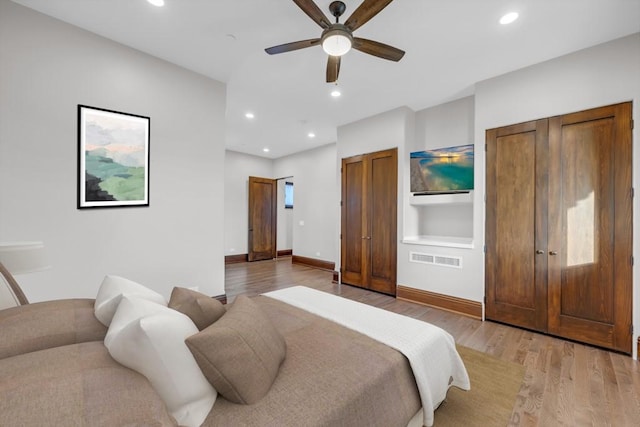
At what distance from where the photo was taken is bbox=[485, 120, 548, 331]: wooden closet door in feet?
9.69

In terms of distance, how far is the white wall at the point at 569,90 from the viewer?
249cm

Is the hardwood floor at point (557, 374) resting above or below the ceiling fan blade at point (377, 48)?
below

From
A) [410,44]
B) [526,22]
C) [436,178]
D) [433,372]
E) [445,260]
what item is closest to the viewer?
[433,372]

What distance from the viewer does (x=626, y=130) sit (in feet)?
8.24

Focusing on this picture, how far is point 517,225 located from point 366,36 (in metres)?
2.69

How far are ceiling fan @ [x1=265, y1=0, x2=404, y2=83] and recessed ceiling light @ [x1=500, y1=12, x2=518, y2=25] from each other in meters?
0.98

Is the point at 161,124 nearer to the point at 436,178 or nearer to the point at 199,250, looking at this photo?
the point at 199,250

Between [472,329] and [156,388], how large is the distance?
3.26 metres

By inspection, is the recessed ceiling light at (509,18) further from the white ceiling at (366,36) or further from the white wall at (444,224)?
the white wall at (444,224)

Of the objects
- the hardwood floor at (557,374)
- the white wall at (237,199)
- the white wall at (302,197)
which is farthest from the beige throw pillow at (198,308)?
the white wall at (237,199)

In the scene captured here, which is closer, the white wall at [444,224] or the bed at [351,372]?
the bed at [351,372]

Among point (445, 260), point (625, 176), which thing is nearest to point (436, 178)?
point (445, 260)

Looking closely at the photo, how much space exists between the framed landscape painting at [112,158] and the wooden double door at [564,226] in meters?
4.13

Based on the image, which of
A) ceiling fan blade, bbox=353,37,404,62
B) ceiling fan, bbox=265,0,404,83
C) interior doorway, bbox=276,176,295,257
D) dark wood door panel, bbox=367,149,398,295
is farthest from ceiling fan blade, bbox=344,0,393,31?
interior doorway, bbox=276,176,295,257
